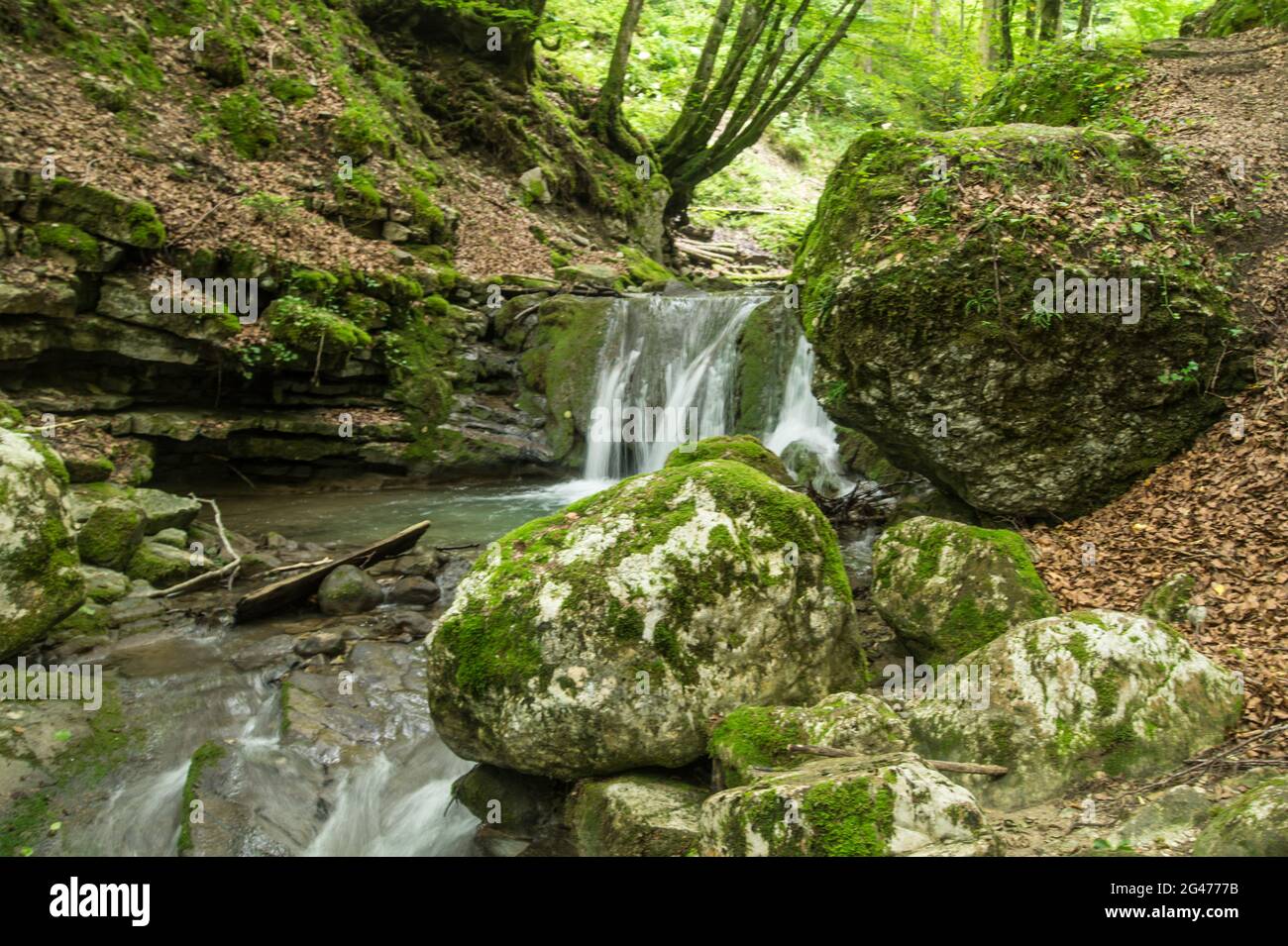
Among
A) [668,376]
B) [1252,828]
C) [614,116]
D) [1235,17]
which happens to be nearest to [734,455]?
[1252,828]

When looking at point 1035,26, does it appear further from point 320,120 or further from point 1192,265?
point 320,120

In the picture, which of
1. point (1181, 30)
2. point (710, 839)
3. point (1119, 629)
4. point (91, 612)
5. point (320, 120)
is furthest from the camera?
point (320, 120)

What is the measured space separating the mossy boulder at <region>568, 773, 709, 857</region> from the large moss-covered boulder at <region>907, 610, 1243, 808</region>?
1.23 m

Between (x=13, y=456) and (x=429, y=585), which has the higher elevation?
(x=13, y=456)

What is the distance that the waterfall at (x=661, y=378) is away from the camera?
40.3 ft

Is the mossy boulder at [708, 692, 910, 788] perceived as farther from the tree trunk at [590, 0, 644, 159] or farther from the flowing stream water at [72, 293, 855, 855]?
the tree trunk at [590, 0, 644, 159]

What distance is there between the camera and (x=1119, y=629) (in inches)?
158

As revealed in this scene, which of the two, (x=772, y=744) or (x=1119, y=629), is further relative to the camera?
(x=1119, y=629)

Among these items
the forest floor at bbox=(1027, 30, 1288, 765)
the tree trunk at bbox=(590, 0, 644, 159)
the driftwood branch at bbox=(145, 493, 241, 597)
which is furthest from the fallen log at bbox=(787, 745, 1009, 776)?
the tree trunk at bbox=(590, 0, 644, 159)

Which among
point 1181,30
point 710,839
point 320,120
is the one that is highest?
point 1181,30

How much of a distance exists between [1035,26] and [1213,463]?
1106cm

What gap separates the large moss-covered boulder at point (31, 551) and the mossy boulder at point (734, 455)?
4495 millimetres

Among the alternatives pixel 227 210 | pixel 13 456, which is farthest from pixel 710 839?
pixel 227 210

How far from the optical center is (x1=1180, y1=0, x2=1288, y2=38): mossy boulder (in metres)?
10.7
